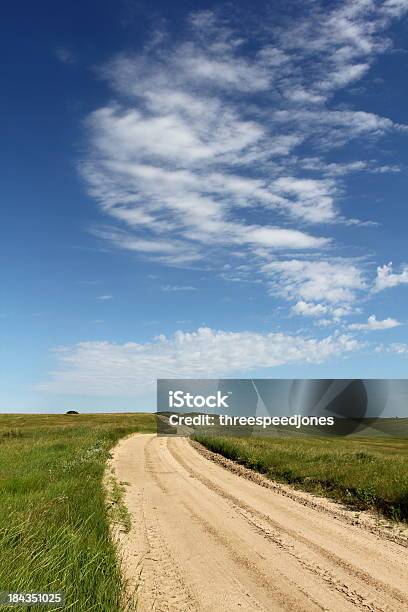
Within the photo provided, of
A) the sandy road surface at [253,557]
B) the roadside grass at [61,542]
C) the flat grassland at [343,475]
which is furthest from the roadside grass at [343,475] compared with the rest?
the roadside grass at [61,542]

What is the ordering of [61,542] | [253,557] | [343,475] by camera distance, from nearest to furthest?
[61,542], [253,557], [343,475]

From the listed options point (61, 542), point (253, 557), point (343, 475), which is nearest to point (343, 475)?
point (343, 475)

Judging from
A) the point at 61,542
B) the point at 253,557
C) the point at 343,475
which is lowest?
the point at 253,557

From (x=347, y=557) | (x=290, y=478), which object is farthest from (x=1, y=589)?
(x=290, y=478)

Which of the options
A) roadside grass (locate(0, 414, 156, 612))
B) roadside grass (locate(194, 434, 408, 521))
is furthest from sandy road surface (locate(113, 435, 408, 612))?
roadside grass (locate(194, 434, 408, 521))

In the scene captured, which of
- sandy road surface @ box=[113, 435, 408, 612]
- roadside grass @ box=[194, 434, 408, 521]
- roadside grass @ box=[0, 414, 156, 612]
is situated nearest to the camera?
roadside grass @ box=[0, 414, 156, 612]

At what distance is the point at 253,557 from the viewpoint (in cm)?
1055

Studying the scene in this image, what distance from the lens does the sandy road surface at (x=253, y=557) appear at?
330 inches

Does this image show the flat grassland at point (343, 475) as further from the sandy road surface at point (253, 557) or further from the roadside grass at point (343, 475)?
the sandy road surface at point (253, 557)

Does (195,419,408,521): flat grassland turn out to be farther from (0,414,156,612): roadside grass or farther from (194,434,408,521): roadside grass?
(0,414,156,612): roadside grass

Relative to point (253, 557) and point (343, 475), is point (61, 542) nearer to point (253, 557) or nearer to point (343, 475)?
point (253, 557)

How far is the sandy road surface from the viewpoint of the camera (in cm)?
838

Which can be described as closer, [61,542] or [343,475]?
[61,542]

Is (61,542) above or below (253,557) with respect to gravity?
above
